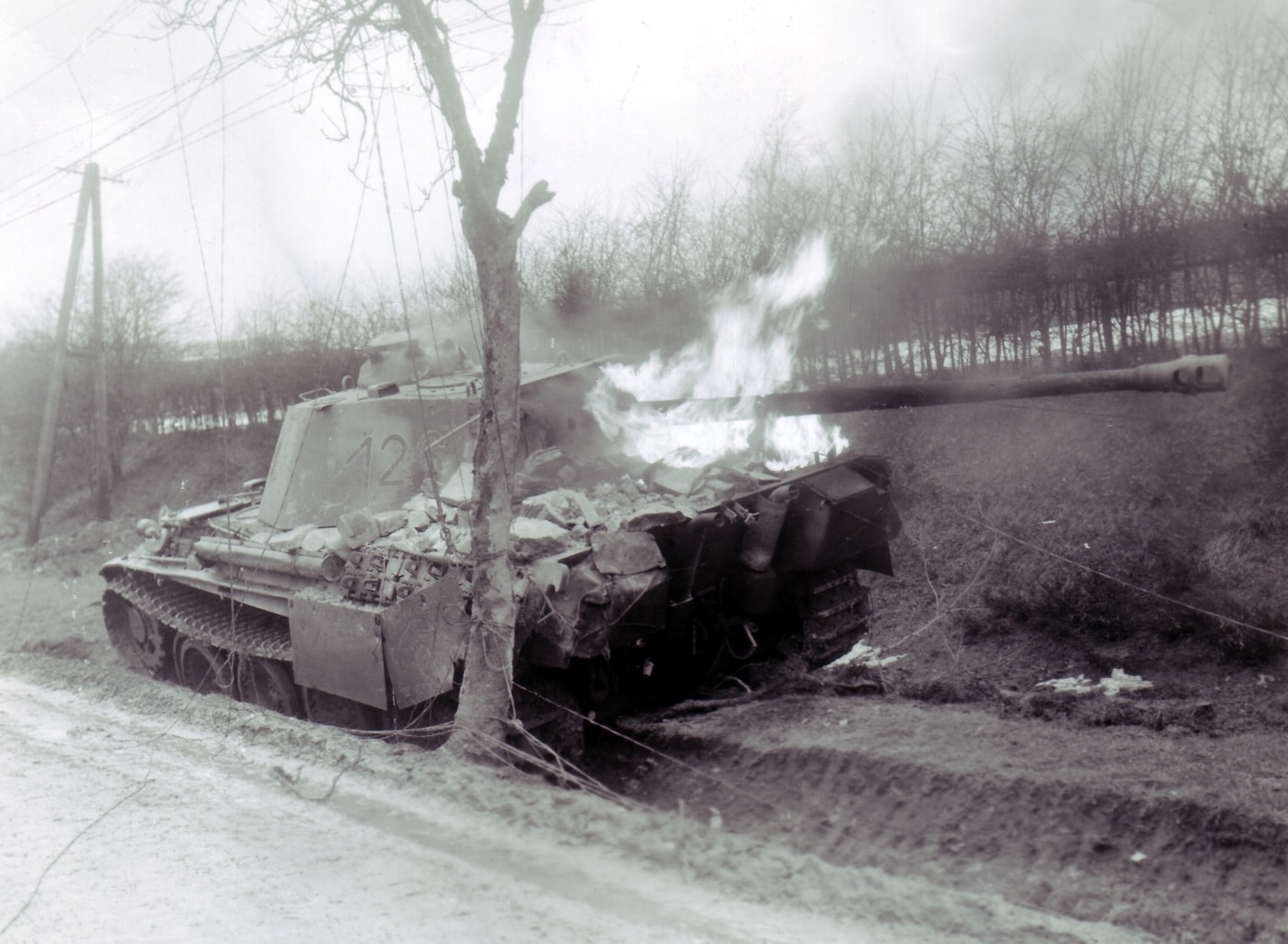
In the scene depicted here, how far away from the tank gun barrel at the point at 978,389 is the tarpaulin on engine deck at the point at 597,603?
1.38 metres

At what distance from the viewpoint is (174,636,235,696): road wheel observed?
8.20 metres

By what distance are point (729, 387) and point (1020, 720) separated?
10.6 feet

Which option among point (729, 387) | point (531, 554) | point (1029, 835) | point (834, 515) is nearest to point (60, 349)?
point (729, 387)

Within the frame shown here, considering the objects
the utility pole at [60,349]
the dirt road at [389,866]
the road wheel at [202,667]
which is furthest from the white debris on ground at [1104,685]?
the utility pole at [60,349]

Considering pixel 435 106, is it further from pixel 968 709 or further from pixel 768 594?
pixel 968 709

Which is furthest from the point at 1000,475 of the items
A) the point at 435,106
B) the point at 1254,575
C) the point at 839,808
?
the point at 435,106

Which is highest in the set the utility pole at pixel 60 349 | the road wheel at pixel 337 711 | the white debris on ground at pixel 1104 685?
the utility pole at pixel 60 349

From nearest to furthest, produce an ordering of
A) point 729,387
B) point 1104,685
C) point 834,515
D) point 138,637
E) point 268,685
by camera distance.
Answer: point 834,515 → point 1104,685 → point 268,685 → point 729,387 → point 138,637

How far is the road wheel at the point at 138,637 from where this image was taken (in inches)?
356

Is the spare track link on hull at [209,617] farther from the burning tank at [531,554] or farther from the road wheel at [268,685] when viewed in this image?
the road wheel at [268,685]

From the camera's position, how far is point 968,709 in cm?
669

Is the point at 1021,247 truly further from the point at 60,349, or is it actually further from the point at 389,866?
the point at 60,349

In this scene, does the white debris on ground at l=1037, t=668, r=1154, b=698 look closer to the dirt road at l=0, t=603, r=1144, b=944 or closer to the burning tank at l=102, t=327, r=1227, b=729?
the burning tank at l=102, t=327, r=1227, b=729

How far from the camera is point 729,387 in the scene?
8.03 m
